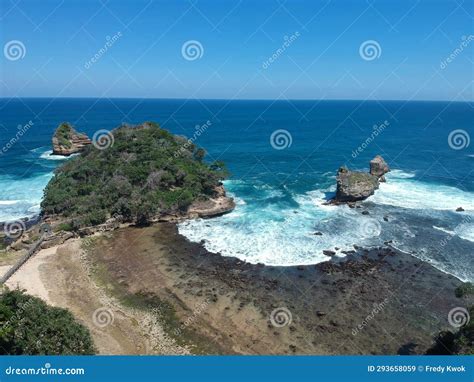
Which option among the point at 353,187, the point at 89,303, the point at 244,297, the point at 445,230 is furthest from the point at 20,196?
the point at 445,230

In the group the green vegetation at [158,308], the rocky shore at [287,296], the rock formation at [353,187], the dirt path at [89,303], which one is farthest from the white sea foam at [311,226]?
the dirt path at [89,303]

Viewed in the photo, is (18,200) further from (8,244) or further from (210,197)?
(210,197)

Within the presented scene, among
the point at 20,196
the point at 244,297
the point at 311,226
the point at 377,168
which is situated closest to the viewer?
the point at 244,297

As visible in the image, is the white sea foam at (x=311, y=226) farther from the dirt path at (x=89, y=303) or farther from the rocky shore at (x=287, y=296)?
the dirt path at (x=89, y=303)

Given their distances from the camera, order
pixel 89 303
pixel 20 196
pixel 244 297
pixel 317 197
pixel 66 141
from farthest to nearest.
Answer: pixel 66 141 → pixel 20 196 → pixel 317 197 → pixel 244 297 → pixel 89 303

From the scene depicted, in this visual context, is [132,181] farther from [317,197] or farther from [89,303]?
[317,197]

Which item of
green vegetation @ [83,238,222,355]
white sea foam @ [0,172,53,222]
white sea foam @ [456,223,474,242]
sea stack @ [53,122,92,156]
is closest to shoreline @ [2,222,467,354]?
green vegetation @ [83,238,222,355]

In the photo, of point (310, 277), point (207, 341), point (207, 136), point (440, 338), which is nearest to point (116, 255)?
point (207, 341)
